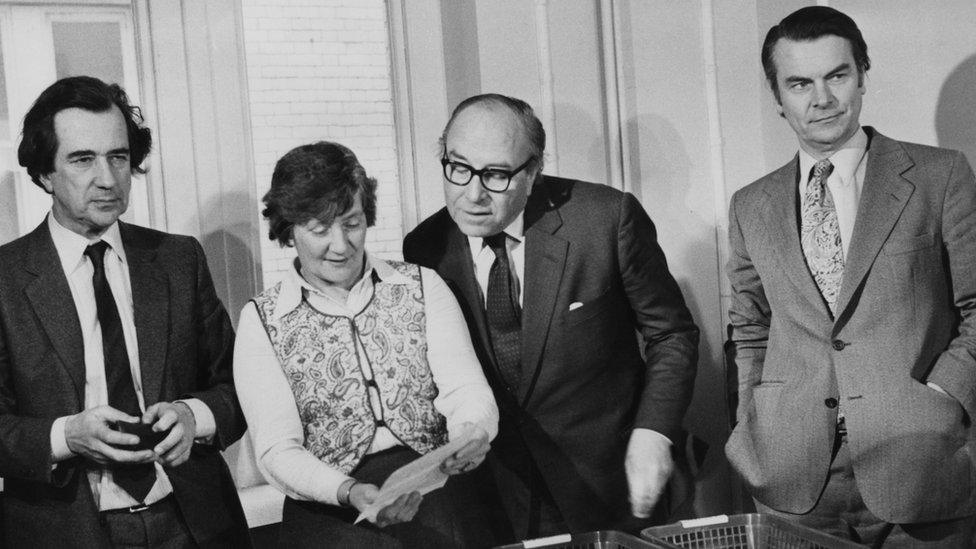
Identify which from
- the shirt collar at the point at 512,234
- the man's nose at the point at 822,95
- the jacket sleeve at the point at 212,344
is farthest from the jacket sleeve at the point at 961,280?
the jacket sleeve at the point at 212,344

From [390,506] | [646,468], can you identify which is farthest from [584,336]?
[390,506]

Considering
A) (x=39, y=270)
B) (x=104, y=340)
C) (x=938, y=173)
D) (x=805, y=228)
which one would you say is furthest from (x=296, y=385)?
(x=938, y=173)

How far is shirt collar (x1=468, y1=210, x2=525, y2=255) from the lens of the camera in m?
2.71

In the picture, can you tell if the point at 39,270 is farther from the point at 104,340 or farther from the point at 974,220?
the point at 974,220

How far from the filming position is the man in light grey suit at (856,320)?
8.14 feet

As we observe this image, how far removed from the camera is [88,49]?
10.4ft

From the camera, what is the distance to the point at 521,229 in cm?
273

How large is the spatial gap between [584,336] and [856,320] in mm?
669

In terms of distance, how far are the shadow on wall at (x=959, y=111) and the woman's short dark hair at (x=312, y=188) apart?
1906 millimetres

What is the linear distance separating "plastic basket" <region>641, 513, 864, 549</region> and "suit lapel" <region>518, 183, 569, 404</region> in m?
0.68

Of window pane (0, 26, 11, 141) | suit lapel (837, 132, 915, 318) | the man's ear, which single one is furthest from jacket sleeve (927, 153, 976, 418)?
window pane (0, 26, 11, 141)

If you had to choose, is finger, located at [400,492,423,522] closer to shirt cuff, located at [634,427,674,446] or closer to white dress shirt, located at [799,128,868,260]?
shirt cuff, located at [634,427,674,446]

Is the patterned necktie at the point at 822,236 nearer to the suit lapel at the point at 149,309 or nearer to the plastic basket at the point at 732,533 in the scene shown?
the plastic basket at the point at 732,533

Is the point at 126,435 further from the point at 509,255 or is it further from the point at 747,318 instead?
the point at 747,318
